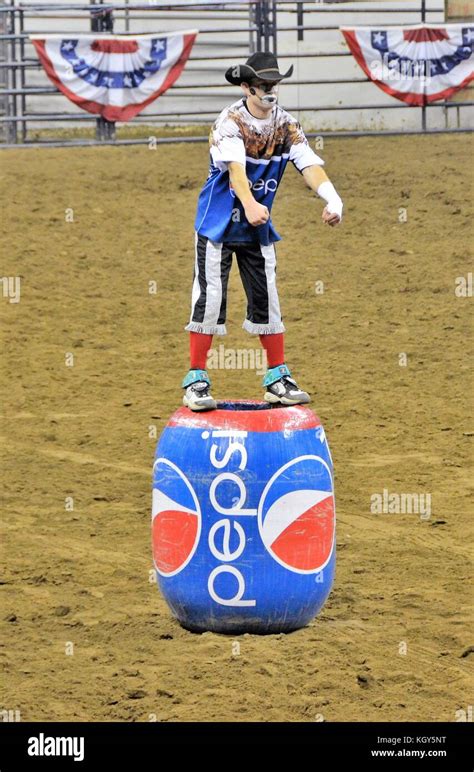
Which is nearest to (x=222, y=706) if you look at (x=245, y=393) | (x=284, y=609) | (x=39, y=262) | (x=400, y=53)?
(x=284, y=609)

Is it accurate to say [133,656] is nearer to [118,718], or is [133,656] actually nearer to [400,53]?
[118,718]

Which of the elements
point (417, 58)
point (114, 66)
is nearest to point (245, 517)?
point (114, 66)

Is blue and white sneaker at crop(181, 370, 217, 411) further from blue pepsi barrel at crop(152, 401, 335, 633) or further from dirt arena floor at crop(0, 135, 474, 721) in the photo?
dirt arena floor at crop(0, 135, 474, 721)

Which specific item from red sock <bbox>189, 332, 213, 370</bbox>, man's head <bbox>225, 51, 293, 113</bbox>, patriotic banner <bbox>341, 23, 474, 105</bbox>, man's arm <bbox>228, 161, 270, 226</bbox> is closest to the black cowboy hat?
man's head <bbox>225, 51, 293, 113</bbox>

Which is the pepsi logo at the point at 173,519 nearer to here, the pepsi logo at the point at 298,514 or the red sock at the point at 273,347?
the pepsi logo at the point at 298,514

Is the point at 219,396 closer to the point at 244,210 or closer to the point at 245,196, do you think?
the point at 244,210

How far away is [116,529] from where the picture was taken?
7773 mm

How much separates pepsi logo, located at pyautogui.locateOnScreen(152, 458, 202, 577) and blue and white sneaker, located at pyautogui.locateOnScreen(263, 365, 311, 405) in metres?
0.63

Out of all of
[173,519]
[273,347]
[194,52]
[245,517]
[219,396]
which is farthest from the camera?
[194,52]

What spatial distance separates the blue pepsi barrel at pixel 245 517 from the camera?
5.73 m

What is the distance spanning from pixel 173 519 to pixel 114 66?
1079 cm

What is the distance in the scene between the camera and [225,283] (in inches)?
242

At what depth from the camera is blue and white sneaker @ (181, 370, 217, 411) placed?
234 inches

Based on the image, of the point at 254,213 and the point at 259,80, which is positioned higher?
the point at 259,80
